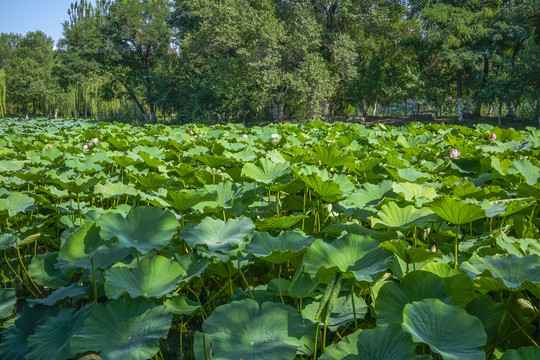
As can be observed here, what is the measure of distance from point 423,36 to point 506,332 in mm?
17380

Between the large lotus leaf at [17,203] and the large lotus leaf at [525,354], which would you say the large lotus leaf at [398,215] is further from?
the large lotus leaf at [17,203]

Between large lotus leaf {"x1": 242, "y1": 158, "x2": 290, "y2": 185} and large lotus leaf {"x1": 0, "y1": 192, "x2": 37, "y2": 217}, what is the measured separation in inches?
28.5

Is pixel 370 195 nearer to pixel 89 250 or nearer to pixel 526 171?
pixel 526 171

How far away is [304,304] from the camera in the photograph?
795mm

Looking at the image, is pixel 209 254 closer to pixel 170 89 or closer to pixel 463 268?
pixel 463 268

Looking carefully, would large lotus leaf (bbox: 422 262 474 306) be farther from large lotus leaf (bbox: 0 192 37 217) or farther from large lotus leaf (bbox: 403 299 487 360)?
large lotus leaf (bbox: 0 192 37 217)

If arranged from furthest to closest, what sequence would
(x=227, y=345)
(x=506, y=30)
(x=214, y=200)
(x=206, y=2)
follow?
1. (x=206, y=2)
2. (x=506, y=30)
3. (x=214, y=200)
4. (x=227, y=345)

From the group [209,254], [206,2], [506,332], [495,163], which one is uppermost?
[206,2]

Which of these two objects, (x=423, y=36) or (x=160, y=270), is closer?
(x=160, y=270)

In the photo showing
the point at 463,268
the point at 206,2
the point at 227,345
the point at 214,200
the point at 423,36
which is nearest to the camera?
the point at 227,345

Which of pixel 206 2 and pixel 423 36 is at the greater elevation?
pixel 206 2

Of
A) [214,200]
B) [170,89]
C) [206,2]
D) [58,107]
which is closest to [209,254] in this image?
[214,200]

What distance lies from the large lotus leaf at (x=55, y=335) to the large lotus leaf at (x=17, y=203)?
58 cm

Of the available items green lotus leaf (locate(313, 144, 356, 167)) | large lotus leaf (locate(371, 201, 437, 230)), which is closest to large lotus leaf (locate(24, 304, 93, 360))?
large lotus leaf (locate(371, 201, 437, 230))
